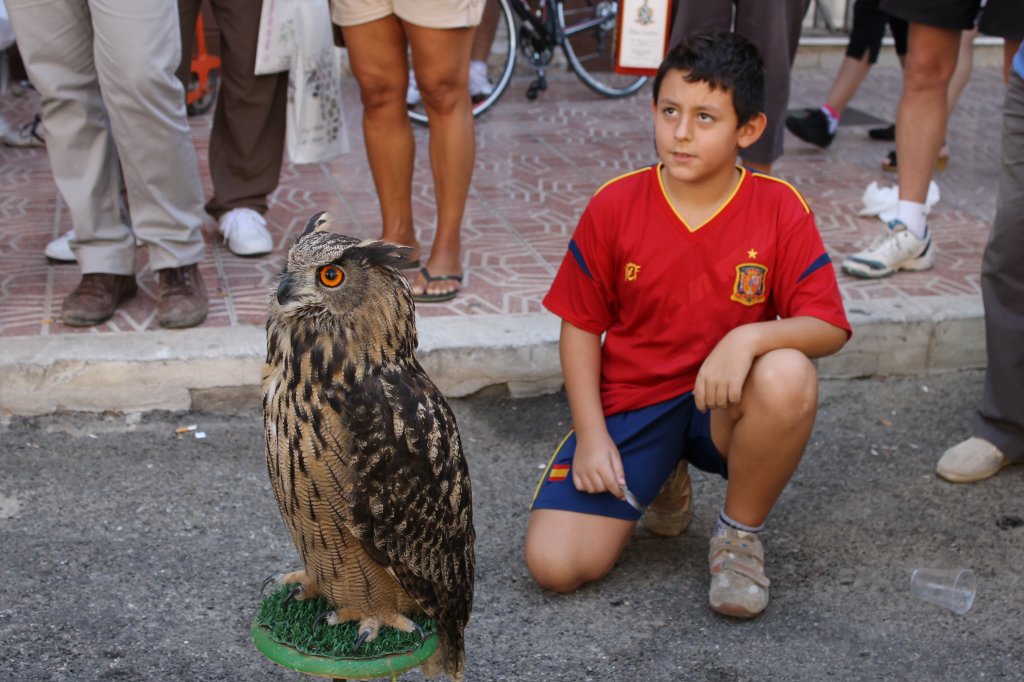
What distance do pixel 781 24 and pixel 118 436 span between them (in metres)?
2.88

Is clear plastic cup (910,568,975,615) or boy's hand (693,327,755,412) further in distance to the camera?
clear plastic cup (910,568,975,615)

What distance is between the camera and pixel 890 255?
17.4 ft

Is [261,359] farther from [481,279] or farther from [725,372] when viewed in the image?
[725,372]

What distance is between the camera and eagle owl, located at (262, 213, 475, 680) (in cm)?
229

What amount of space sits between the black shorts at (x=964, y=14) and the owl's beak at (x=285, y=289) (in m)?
3.46

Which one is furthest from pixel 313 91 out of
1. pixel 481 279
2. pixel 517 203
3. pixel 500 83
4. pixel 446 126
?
pixel 500 83

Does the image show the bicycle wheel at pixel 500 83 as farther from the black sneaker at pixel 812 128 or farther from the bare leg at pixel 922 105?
the bare leg at pixel 922 105

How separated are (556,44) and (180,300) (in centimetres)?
498

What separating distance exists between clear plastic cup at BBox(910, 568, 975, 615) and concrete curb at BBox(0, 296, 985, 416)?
1392mm

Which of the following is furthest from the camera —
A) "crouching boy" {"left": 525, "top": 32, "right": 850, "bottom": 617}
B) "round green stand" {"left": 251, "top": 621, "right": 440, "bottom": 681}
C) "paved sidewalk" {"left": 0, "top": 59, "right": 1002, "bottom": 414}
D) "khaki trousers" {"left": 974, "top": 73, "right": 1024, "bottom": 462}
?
"paved sidewalk" {"left": 0, "top": 59, "right": 1002, "bottom": 414}

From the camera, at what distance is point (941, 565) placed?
142 inches

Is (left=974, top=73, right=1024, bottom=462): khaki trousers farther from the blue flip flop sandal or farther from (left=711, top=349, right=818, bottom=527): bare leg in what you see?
the blue flip flop sandal

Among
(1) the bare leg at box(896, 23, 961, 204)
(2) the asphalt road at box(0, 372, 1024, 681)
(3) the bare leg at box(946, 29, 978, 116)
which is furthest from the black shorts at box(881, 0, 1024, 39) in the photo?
(3) the bare leg at box(946, 29, 978, 116)

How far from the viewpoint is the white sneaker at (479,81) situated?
8266mm
